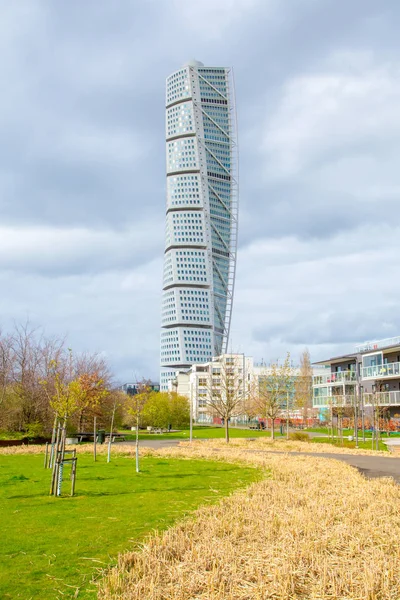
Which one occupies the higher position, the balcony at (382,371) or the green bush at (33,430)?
the balcony at (382,371)

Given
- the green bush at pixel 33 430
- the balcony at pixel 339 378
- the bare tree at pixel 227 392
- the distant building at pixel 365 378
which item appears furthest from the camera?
the balcony at pixel 339 378

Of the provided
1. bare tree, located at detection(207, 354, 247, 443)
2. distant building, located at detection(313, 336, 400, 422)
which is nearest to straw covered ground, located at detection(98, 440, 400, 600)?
bare tree, located at detection(207, 354, 247, 443)

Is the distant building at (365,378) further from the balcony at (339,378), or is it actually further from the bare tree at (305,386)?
the bare tree at (305,386)

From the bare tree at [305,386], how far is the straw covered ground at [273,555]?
71.6m

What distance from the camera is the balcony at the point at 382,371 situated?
54.1m

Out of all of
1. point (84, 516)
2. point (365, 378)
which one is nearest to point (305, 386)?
point (365, 378)

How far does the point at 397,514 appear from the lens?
11125mm

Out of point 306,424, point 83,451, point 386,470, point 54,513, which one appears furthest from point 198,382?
point 54,513

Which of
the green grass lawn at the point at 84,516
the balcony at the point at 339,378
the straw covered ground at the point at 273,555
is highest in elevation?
the balcony at the point at 339,378

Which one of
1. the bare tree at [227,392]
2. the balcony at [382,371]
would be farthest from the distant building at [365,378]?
the bare tree at [227,392]

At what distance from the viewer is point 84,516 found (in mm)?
11500

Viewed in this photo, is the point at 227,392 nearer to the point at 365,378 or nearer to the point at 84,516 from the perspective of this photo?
the point at 365,378

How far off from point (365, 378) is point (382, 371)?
4549 millimetres

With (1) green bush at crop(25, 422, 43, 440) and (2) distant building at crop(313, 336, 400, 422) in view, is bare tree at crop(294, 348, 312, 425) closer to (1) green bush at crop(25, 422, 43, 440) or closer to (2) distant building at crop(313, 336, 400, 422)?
(2) distant building at crop(313, 336, 400, 422)
